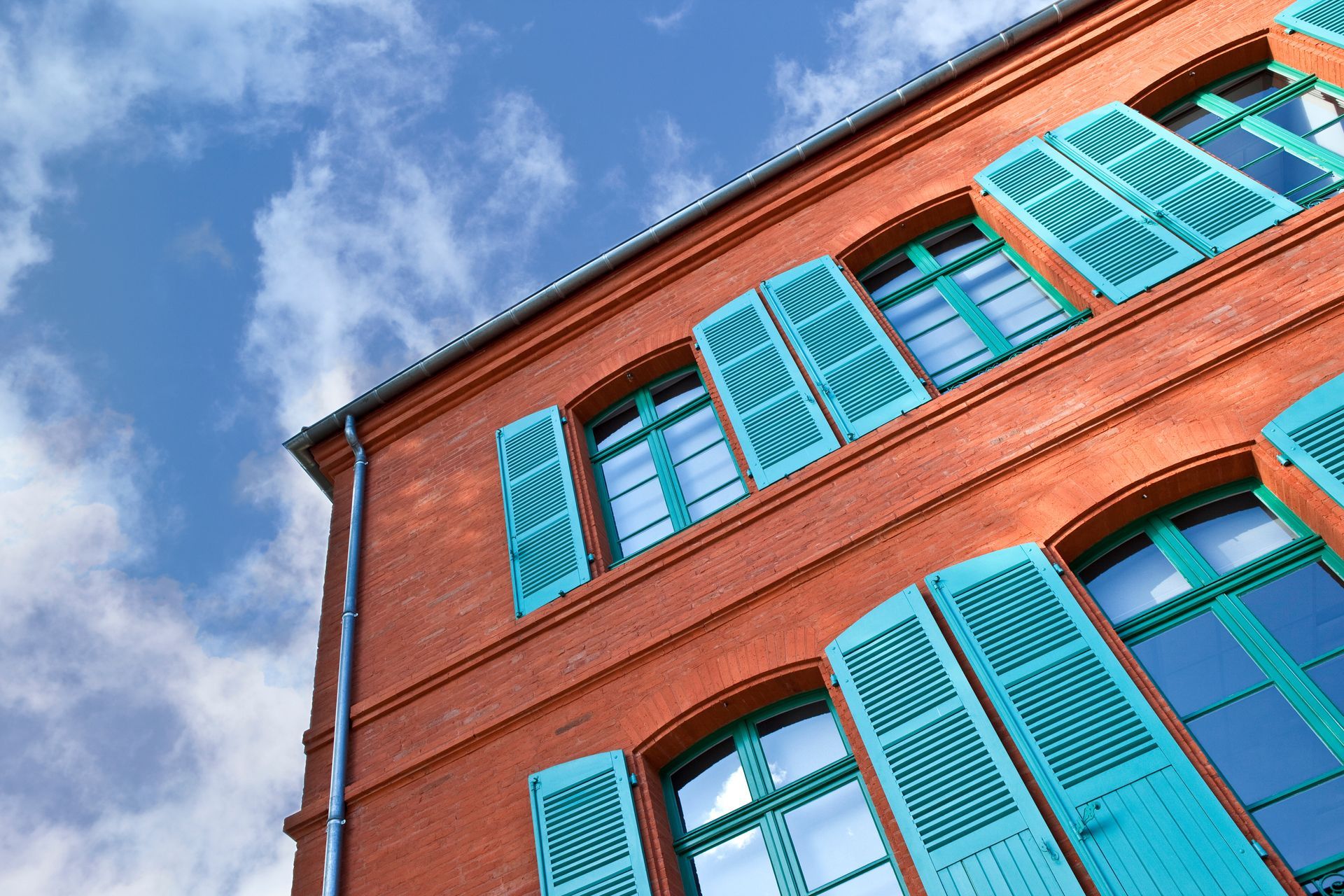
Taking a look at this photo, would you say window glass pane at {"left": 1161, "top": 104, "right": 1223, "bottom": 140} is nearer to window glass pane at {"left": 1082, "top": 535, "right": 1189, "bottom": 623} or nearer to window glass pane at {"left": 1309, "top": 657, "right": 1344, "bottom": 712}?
window glass pane at {"left": 1082, "top": 535, "right": 1189, "bottom": 623}

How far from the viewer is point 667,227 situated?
10195 mm

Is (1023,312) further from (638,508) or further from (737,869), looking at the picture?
(737,869)

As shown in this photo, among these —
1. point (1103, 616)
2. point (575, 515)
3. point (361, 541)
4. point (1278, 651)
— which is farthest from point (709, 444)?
point (1278, 651)

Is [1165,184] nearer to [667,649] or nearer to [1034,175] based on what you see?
[1034,175]

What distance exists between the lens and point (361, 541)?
964cm

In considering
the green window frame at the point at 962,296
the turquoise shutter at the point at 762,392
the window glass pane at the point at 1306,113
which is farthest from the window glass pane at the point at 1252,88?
the turquoise shutter at the point at 762,392

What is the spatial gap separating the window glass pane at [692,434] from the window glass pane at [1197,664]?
3.53 meters

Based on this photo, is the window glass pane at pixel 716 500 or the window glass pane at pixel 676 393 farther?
the window glass pane at pixel 676 393

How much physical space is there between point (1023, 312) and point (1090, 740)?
353 centimetres

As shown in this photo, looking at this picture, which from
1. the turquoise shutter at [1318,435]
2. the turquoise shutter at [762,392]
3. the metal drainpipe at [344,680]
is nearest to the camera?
the turquoise shutter at [1318,435]

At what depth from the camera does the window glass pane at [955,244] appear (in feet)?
30.0

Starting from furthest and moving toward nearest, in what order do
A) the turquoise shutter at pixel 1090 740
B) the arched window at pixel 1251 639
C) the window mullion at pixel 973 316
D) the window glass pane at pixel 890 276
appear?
the window glass pane at pixel 890 276 < the window mullion at pixel 973 316 < the arched window at pixel 1251 639 < the turquoise shutter at pixel 1090 740

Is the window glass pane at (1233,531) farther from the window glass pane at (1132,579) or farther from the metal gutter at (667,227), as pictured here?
the metal gutter at (667,227)

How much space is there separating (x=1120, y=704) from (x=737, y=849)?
203 cm
